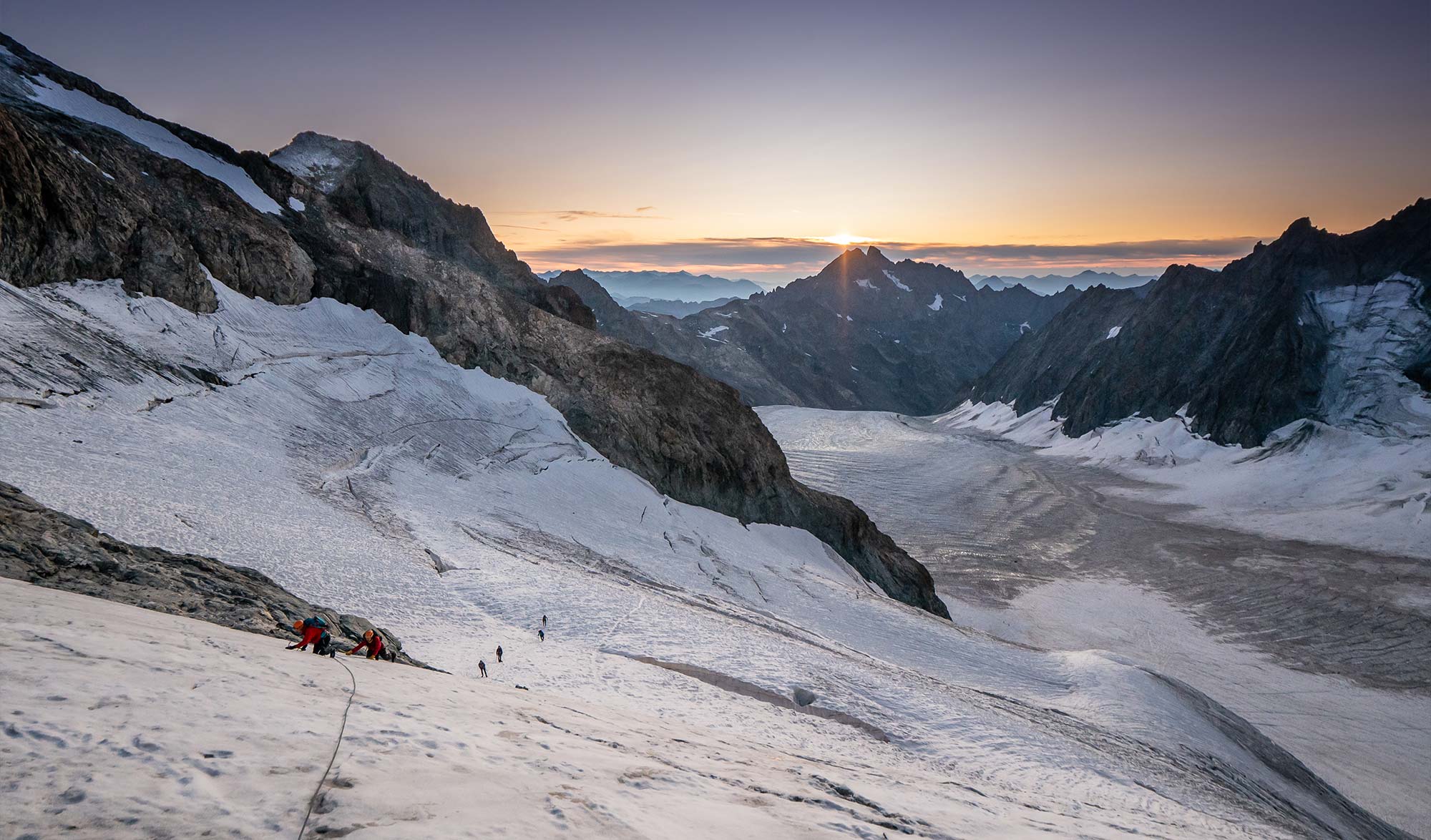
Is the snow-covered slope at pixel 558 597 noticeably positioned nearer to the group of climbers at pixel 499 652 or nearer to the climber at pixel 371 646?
the group of climbers at pixel 499 652

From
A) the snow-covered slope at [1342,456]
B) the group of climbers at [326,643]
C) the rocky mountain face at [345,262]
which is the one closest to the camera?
the group of climbers at [326,643]

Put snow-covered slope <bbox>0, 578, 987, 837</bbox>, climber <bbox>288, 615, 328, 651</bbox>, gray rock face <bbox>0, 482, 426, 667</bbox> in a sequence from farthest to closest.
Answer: climber <bbox>288, 615, 328, 651</bbox> < gray rock face <bbox>0, 482, 426, 667</bbox> < snow-covered slope <bbox>0, 578, 987, 837</bbox>

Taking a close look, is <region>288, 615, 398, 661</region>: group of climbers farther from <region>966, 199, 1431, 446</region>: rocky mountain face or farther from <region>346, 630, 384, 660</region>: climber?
<region>966, 199, 1431, 446</region>: rocky mountain face

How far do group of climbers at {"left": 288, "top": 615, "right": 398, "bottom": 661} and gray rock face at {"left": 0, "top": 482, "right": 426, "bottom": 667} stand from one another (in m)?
0.26

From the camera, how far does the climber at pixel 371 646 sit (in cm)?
1166

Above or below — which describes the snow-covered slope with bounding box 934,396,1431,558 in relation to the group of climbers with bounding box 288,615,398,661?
below

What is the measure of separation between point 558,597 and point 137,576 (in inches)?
443

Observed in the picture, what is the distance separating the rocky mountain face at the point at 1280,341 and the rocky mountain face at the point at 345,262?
8181 centimetres

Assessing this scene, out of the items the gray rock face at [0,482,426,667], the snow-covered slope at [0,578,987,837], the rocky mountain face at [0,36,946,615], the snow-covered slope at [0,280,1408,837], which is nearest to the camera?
the snow-covered slope at [0,578,987,837]

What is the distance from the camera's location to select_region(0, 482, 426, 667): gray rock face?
373 inches

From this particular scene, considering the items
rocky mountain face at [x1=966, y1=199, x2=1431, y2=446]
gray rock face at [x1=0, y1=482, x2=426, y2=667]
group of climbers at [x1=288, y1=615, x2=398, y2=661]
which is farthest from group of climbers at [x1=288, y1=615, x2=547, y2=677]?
rocky mountain face at [x1=966, y1=199, x2=1431, y2=446]

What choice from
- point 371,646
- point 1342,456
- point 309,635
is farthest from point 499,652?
point 1342,456

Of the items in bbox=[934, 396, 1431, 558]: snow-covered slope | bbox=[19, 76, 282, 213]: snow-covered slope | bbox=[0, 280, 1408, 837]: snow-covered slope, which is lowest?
bbox=[934, 396, 1431, 558]: snow-covered slope

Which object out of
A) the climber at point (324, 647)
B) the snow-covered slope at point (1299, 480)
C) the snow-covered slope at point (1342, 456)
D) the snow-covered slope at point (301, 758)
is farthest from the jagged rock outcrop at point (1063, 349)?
the climber at point (324, 647)
